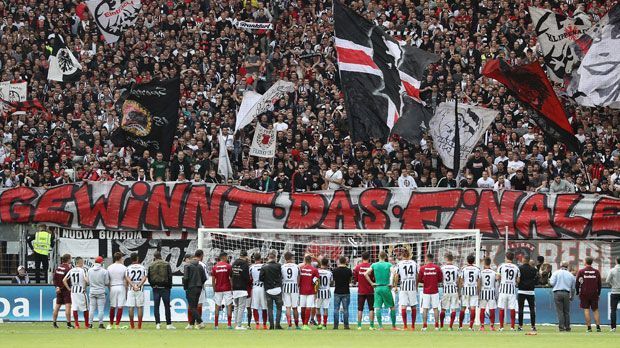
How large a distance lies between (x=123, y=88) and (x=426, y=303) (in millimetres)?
15403

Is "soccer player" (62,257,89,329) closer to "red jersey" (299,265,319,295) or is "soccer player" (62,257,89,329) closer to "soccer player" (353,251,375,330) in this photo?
"red jersey" (299,265,319,295)

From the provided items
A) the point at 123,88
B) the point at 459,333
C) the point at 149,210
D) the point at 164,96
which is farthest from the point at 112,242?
the point at 459,333

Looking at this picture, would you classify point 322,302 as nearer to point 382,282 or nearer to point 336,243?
point 382,282

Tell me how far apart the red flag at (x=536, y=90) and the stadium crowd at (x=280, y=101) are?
1011 mm

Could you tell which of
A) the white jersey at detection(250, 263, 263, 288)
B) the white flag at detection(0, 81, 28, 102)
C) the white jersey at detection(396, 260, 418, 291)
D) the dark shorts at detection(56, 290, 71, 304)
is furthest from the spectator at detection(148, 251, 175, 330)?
the white flag at detection(0, 81, 28, 102)

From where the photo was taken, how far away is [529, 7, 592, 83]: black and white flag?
4222cm

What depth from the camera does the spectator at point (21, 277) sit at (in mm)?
38594

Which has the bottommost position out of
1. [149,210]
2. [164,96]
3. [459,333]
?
[459,333]

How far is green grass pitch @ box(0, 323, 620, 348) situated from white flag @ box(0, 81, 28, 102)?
36.8 ft

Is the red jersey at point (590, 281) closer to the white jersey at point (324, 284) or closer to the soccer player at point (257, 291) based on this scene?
the white jersey at point (324, 284)

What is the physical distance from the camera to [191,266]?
34.1 metres

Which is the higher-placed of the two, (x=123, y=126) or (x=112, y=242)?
(x=123, y=126)

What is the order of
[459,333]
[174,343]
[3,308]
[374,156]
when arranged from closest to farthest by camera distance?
[174,343], [459,333], [3,308], [374,156]

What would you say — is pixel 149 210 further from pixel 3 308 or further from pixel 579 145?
pixel 579 145
